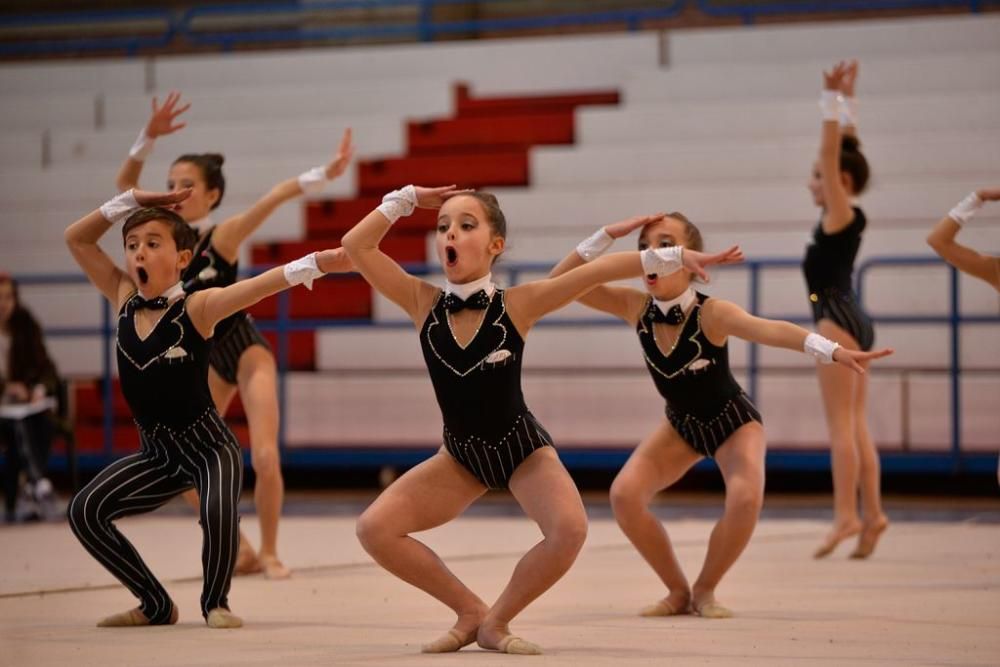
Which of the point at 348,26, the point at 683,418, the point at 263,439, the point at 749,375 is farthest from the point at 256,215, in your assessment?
the point at 348,26

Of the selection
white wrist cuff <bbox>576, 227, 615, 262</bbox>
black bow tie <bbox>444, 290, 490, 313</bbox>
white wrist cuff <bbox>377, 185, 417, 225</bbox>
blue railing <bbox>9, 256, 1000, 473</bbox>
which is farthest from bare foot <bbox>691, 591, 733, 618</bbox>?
→ blue railing <bbox>9, 256, 1000, 473</bbox>

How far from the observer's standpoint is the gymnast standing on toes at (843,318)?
19.2 ft

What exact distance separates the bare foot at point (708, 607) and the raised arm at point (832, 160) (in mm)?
1987

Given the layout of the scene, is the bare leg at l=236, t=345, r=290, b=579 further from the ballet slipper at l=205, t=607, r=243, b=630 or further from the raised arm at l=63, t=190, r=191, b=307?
the ballet slipper at l=205, t=607, r=243, b=630

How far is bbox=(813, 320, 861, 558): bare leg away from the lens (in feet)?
19.2

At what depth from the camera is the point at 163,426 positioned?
4.31m

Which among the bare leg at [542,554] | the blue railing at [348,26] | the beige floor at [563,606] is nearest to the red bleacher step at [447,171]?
the blue railing at [348,26]

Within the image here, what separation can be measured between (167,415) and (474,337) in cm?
95

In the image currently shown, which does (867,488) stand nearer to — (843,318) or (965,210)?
(843,318)

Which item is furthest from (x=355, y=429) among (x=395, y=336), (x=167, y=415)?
(x=167, y=415)

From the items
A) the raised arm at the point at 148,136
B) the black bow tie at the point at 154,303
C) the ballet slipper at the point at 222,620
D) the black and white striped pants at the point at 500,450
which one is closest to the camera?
the black and white striped pants at the point at 500,450

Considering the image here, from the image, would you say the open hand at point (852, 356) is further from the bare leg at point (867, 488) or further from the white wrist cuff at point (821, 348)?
the bare leg at point (867, 488)

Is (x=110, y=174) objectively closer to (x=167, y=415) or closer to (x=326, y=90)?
(x=326, y=90)

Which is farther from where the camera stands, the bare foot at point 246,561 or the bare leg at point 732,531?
the bare foot at point 246,561
